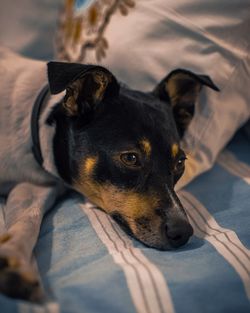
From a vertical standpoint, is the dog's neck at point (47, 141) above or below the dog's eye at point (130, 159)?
below

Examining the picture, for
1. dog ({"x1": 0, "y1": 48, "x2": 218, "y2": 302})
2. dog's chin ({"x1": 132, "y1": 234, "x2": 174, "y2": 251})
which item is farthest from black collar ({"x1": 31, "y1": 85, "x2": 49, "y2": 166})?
dog's chin ({"x1": 132, "y1": 234, "x2": 174, "y2": 251})

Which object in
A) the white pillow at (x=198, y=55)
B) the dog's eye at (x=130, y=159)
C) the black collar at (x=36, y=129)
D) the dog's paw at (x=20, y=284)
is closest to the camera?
the dog's paw at (x=20, y=284)

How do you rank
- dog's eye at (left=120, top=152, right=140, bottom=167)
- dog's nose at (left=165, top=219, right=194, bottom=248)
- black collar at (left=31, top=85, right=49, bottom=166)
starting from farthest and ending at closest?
black collar at (left=31, top=85, right=49, bottom=166), dog's eye at (left=120, top=152, right=140, bottom=167), dog's nose at (left=165, top=219, right=194, bottom=248)

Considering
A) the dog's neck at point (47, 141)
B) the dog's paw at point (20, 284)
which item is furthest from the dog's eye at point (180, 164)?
the dog's paw at point (20, 284)

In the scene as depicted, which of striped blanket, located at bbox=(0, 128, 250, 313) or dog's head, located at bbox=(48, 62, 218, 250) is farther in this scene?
dog's head, located at bbox=(48, 62, 218, 250)

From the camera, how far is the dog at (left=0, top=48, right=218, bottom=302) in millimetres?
1484

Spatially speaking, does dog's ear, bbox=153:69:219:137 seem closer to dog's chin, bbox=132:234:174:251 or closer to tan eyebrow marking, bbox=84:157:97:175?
tan eyebrow marking, bbox=84:157:97:175

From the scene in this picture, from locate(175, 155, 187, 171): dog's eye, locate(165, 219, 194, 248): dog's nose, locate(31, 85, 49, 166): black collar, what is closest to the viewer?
locate(165, 219, 194, 248): dog's nose

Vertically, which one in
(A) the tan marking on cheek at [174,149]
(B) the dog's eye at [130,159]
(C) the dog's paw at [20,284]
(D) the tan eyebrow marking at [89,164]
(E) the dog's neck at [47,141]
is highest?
(A) the tan marking on cheek at [174,149]

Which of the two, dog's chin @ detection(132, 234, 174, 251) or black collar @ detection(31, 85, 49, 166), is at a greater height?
dog's chin @ detection(132, 234, 174, 251)

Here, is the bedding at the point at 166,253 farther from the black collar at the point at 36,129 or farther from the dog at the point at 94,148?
the black collar at the point at 36,129

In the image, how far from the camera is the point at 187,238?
1456 mm

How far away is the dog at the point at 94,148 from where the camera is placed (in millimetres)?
1484

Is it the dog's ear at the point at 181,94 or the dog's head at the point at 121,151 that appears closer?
the dog's head at the point at 121,151
